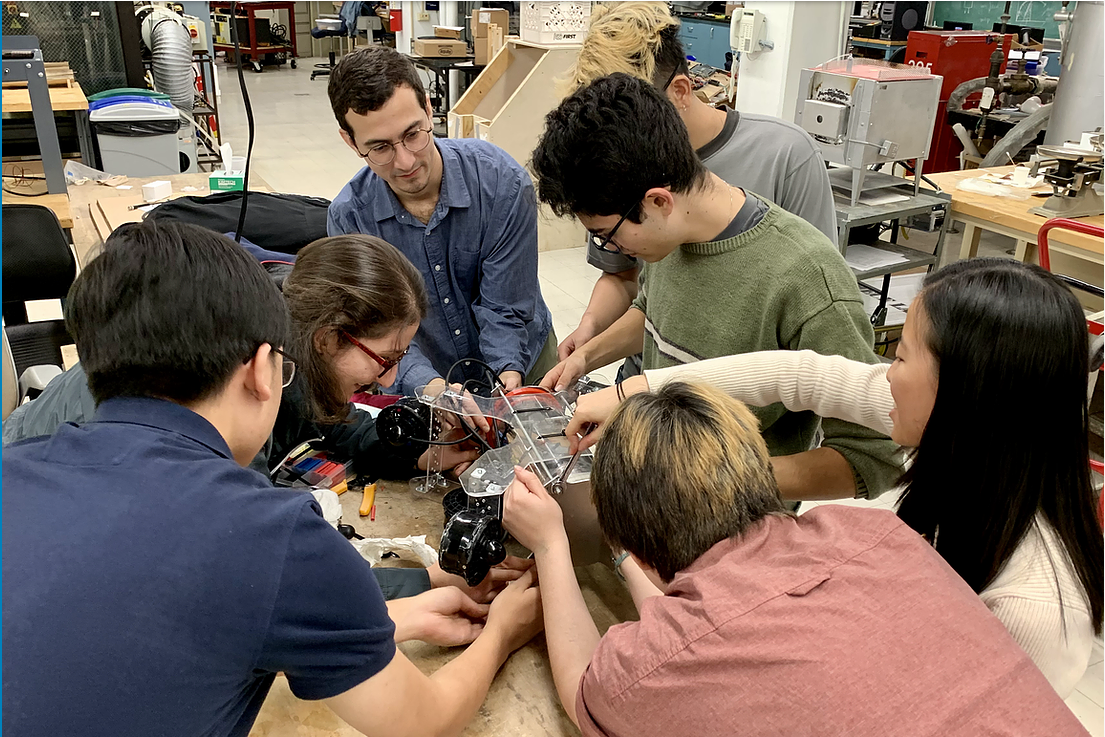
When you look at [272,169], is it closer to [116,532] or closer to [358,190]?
[358,190]

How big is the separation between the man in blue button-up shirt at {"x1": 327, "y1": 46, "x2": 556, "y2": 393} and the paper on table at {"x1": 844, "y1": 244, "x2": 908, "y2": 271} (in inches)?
62.5

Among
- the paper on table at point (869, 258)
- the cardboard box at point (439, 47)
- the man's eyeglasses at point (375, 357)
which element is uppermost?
the cardboard box at point (439, 47)

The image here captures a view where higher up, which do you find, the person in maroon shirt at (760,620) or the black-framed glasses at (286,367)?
the black-framed glasses at (286,367)

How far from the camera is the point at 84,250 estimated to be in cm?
278

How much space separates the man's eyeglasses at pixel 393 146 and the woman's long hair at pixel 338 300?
1.39 feet

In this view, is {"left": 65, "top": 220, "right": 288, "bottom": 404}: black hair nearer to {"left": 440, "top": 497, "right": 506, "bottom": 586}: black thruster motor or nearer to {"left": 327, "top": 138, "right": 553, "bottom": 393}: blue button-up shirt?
{"left": 440, "top": 497, "right": 506, "bottom": 586}: black thruster motor

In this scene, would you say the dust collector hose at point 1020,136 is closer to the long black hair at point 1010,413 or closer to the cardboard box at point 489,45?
the cardboard box at point 489,45

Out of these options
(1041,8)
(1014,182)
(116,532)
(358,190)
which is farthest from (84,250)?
(1041,8)

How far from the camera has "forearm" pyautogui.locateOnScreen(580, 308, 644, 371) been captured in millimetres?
1733

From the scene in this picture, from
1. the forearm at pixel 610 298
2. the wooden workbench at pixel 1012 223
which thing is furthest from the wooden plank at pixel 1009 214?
the forearm at pixel 610 298

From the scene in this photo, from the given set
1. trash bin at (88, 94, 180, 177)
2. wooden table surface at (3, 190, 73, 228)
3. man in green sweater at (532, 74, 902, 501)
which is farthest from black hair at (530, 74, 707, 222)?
trash bin at (88, 94, 180, 177)

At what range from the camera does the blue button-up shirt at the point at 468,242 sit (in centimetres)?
186

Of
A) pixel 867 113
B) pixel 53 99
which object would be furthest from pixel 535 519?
pixel 53 99

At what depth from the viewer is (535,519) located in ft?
3.79
